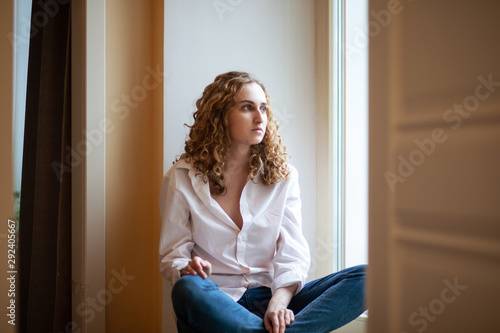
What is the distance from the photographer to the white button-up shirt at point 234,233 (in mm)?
1404

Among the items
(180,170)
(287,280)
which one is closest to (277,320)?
(287,280)

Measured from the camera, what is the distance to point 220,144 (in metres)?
1.54

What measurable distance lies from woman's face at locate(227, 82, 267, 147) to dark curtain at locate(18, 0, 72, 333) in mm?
725

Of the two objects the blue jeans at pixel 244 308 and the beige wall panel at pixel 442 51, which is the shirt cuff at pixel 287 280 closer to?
the blue jeans at pixel 244 308

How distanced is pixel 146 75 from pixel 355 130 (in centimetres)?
98

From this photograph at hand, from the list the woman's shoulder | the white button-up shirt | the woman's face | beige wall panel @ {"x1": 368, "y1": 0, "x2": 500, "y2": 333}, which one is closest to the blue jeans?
the white button-up shirt

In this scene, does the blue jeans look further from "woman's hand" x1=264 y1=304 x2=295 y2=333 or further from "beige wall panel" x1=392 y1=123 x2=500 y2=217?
"beige wall panel" x1=392 y1=123 x2=500 y2=217

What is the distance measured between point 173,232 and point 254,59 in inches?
36.1

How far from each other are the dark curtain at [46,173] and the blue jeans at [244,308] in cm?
78

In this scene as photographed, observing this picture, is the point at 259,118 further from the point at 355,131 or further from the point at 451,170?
the point at 451,170

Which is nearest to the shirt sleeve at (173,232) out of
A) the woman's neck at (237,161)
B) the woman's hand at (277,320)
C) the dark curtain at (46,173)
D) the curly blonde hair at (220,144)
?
the curly blonde hair at (220,144)

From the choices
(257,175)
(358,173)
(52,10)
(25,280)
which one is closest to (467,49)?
(257,175)

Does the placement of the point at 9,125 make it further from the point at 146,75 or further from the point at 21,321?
the point at 21,321

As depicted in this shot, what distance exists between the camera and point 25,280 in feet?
5.85
